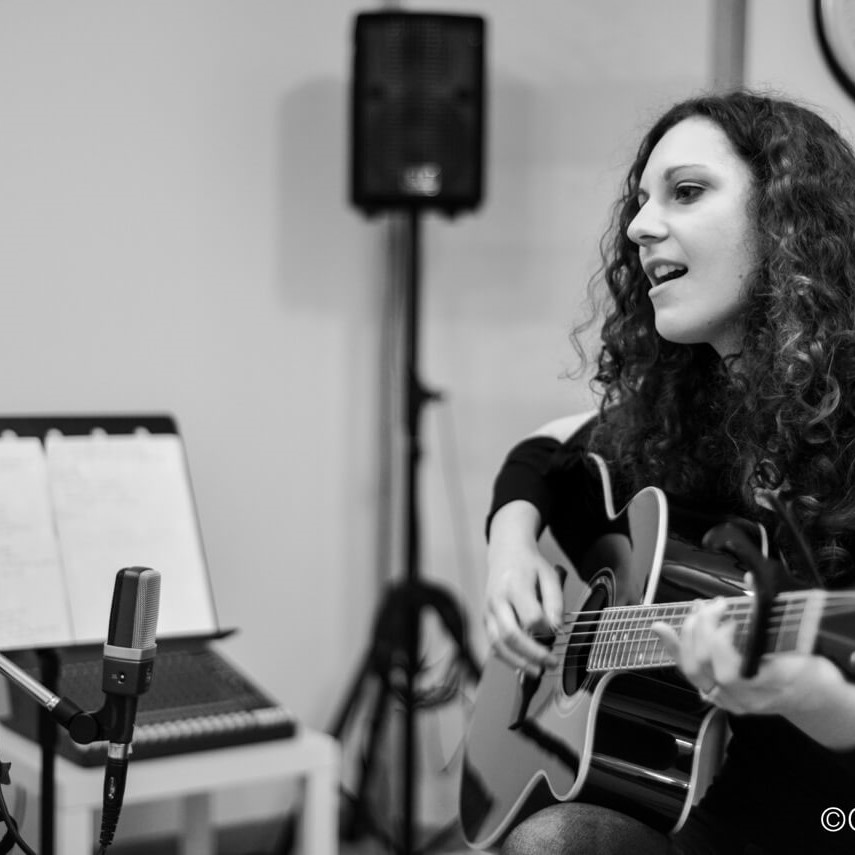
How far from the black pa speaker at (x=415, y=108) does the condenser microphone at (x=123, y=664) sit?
57.6 inches

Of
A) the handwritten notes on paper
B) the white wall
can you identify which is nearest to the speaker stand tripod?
the white wall

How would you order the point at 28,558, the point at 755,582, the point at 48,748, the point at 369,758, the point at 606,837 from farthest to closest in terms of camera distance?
the point at 369,758, the point at 28,558, the point at 48,748, the point at 606,837, the point at 755,582

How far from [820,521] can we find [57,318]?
5.30ft

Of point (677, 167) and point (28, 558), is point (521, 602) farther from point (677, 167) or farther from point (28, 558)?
point (28, 558)

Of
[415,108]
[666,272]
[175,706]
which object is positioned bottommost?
[175,706]

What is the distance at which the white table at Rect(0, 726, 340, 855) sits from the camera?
1536 millimetres

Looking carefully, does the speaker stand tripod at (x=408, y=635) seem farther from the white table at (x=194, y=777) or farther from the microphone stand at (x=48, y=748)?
the microphone stand at (x=48, y=748)

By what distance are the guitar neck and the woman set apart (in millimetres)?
49

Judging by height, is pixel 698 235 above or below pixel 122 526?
above

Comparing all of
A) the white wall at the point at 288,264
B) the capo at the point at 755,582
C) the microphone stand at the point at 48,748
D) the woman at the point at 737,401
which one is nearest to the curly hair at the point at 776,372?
the woman at the point at 737,401

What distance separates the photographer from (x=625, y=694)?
47.1 inches

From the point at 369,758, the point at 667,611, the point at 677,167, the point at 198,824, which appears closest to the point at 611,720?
the point at 667,611

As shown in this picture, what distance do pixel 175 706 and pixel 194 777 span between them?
11 centimetres

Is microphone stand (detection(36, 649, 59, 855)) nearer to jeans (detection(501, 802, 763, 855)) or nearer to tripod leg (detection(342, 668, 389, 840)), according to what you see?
jeans (detection(501, 802, 763, 855))
